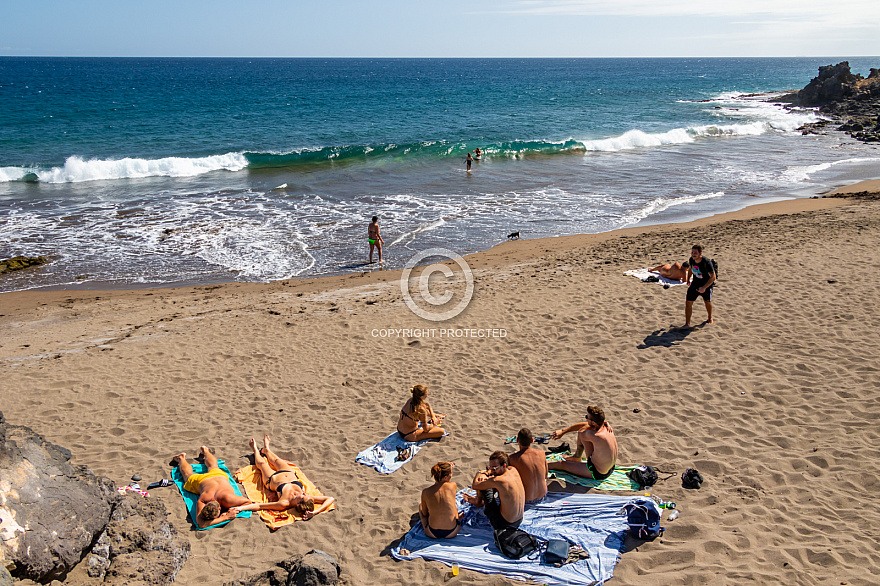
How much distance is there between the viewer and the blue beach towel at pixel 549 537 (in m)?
4.58

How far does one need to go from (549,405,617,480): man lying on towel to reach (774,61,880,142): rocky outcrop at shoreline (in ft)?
137

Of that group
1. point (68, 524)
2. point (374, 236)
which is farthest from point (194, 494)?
point (374, 236)

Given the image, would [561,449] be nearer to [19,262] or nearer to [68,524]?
[68,524]

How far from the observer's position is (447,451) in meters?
6.48

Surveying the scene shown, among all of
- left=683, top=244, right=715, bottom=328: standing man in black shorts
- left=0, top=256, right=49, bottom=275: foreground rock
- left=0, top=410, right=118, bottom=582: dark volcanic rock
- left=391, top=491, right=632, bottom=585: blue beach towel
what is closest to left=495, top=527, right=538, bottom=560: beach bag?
left=391, top=491, right=632, bottom=585: blue beach towel

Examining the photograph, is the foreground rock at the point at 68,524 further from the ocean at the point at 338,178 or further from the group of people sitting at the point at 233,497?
the ocean at the point at 338,178

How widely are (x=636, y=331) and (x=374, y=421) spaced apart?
463 cm

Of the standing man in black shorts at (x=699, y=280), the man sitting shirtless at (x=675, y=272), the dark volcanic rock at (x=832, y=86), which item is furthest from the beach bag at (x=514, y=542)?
the dark volcanic rock at (x=832, y=86)

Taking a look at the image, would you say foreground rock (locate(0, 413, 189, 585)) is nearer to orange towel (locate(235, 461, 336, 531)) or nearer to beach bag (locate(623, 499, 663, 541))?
orange towel (locate(235, 461, 336, 531))

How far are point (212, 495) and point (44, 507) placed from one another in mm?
1651

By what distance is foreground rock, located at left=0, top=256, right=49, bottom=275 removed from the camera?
13711 mm

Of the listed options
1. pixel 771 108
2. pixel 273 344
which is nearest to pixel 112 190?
pixel 273 344

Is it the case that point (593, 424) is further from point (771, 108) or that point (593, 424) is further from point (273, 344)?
point (771, 108)

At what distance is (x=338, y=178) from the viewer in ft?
82.2
